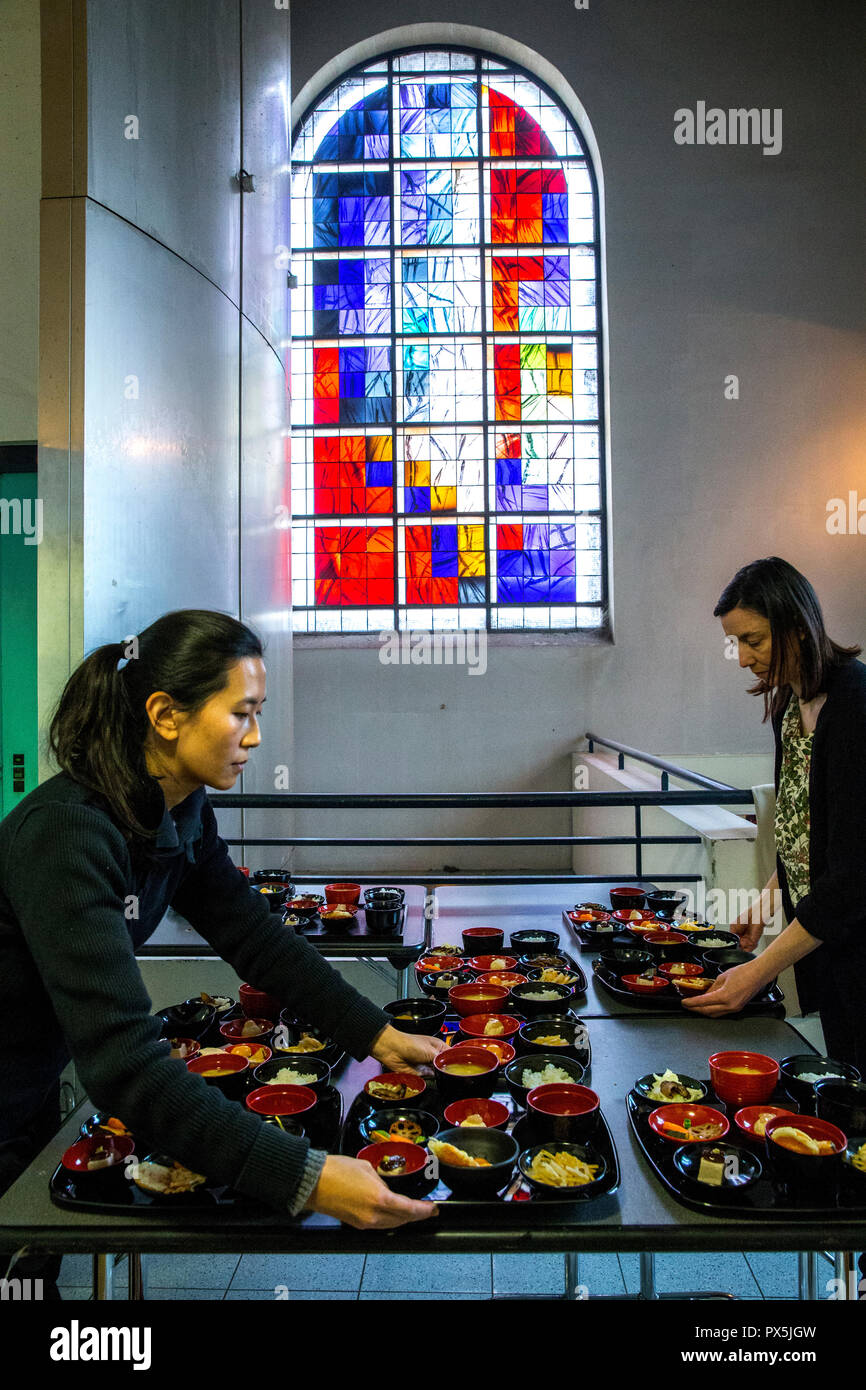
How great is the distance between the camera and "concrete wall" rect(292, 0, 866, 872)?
664 centimetres

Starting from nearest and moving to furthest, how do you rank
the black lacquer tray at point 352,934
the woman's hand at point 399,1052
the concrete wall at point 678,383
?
the woman's hand at point 399,1052 → the black lacquer tray at point 352,934 → the concrete wall at point 678,383

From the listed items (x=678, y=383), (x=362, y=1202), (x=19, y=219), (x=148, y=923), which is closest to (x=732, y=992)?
(x=362, y=1202)

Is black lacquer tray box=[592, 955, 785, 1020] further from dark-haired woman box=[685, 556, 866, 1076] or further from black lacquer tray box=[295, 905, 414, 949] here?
black lacquer tray box=[295, 905, 414, 949]

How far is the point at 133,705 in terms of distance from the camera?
1.37 meters

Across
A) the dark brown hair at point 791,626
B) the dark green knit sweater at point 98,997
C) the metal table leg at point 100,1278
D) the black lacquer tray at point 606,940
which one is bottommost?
the metal table leg at point 100,1278

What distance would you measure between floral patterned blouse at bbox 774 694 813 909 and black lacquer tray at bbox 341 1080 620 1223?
0.93 metres

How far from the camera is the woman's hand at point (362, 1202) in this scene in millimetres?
1094

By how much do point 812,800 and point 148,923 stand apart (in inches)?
50.5

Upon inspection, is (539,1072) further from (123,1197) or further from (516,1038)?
(123,1197)

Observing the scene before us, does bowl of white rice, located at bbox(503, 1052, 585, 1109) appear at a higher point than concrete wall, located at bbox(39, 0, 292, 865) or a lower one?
lower

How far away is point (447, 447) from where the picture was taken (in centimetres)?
693

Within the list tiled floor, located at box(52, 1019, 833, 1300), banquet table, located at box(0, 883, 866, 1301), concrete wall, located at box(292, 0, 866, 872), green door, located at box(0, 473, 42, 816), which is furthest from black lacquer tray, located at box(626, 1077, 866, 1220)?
concrete wall, located at box(292, 0, 866, 872)

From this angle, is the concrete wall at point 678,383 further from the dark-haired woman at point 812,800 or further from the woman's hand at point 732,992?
the woman's hand at point 732,992

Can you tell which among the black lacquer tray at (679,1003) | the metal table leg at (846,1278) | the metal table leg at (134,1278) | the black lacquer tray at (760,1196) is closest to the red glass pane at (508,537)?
the black lacquer tray at (679,1003)
